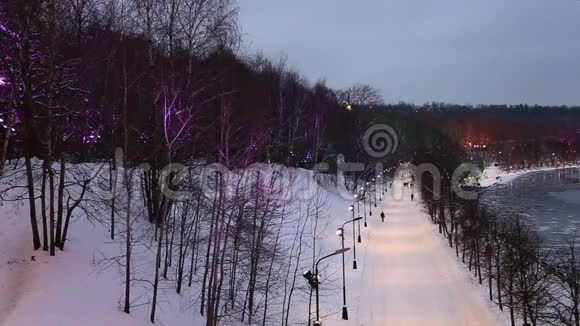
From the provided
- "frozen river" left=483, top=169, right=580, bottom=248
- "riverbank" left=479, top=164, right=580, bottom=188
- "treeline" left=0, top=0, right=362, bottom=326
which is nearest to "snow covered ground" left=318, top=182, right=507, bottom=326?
"treeline" left=0, top=0, right=362, bottom=326

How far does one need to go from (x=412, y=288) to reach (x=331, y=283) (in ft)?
17.1

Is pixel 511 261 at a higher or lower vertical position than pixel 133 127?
lower

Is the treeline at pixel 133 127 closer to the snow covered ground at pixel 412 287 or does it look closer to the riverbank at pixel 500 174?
the snow covered ground at pixel 412 287

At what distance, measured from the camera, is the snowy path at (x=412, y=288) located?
94.3 feet

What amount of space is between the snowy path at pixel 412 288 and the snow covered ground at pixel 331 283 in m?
0.06

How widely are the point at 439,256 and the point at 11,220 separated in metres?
32.5

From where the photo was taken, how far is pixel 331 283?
34.0 meters

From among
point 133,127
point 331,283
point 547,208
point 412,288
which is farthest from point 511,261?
point 547,208

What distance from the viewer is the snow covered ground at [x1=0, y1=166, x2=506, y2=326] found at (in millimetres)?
15617

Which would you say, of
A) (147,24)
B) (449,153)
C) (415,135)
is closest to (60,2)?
(147,24)

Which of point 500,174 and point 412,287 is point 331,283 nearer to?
point 412,287

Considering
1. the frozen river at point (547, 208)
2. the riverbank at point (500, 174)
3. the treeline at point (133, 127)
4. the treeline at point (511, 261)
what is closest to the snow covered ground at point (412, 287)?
the treeline at point (511, 261)

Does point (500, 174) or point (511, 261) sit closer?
point (511, 261)

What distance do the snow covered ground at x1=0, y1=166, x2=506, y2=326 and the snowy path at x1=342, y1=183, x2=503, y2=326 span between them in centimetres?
6
